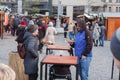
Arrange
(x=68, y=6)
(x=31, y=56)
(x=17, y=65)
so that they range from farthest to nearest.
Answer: (x=68, y=6)
(x=17, y=65)
(x=31, y=56)

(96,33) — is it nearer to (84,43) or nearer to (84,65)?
(84,65)

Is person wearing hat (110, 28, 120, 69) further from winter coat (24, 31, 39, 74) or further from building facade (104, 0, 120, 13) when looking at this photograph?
building facade (104, 0, 120, 13)

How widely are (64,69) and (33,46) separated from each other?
0.91 meters

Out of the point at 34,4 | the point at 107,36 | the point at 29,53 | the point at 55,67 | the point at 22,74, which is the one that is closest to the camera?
the point at 29,53

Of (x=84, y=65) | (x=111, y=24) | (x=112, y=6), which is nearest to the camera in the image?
(x=84, y=65)

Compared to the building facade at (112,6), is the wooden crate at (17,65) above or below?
above

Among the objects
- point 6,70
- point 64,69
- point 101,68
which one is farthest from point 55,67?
point 6,70

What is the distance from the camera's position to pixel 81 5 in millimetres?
85500

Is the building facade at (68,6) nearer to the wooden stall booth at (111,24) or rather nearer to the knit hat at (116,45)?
the wooden stall booth at (111,24)

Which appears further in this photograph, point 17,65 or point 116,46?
point 17,65

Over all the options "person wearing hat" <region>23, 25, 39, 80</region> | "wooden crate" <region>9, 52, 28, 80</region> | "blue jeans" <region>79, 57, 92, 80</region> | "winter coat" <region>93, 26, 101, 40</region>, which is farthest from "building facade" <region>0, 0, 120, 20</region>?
"person wearing hat" <region>23, 25, 39, 80</region>

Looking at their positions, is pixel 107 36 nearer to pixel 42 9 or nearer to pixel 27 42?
pixel 27 42

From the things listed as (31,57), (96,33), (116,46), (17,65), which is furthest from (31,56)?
(96,33)

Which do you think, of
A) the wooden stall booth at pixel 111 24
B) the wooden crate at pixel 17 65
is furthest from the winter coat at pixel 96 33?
the wooden crate at pixel 17 65
